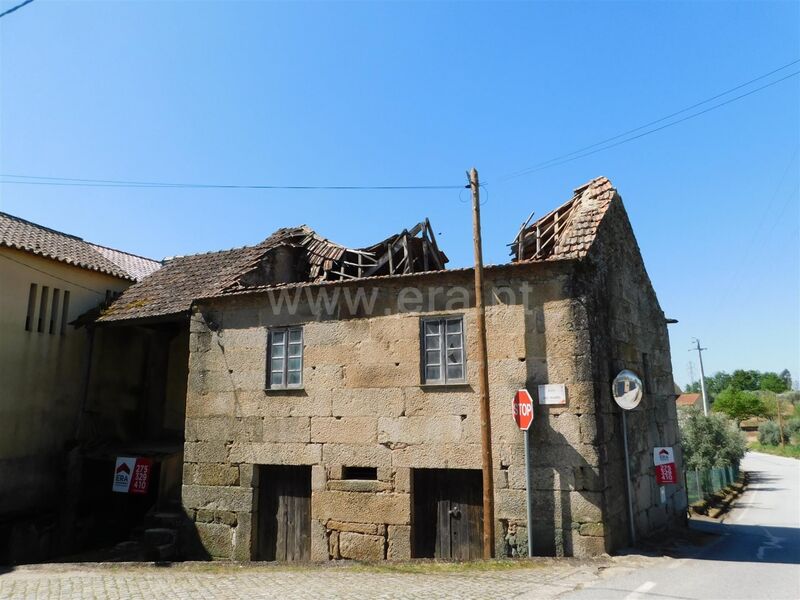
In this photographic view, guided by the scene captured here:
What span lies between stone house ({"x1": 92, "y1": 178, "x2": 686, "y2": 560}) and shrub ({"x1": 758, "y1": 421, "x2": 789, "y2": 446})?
169 feet

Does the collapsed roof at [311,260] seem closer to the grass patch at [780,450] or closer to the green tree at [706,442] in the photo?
the green tree at [706,442]

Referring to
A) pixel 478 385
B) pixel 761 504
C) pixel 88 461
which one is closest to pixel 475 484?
pixel 478 385

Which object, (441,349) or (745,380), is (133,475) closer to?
(441,349)

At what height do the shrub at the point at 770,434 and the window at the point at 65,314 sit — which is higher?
the window at the point at 65,314

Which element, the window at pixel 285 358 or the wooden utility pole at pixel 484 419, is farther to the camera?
the window at pixel 285 358

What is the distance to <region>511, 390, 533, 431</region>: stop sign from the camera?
28.8 feet

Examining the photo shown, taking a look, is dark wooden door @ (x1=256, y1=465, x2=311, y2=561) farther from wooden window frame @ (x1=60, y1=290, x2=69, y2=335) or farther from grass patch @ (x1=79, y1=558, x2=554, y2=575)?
wooden window frame @ (x1=60, y1=290, x2=69, y2=335)

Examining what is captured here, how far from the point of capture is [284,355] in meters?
11.2

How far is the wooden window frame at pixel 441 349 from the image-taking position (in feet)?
31.7

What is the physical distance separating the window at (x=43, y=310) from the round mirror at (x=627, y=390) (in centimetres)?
1423

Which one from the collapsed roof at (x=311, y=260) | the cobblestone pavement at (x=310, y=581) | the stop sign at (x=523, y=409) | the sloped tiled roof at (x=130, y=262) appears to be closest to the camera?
the cobblestone pavement at (x=310, y=581)

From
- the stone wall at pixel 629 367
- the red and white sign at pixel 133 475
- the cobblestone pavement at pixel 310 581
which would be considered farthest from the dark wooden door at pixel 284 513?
the stone wall at pixel 629 367

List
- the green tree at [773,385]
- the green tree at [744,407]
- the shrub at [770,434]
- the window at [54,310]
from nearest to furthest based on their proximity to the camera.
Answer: the window at [54,310]
the shrub at [770,434]
the green tree at [744,407]
the green tree at [773,385]

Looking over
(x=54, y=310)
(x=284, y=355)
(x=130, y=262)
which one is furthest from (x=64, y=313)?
(x=284, y=355)
